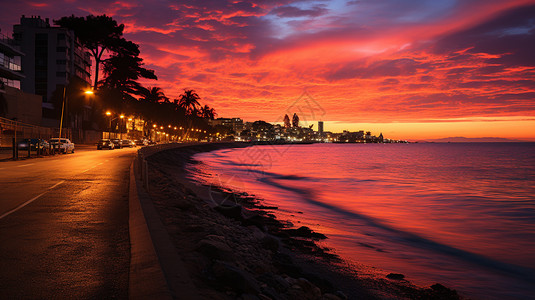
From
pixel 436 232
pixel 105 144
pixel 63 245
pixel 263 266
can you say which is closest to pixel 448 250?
pixel 436 232

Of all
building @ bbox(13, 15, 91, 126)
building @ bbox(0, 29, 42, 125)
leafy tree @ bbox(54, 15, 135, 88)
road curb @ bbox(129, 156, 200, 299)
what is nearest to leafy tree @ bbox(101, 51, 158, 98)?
leafy tree @ bbox(54, 15, 135, 88)

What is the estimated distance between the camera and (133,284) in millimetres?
4289

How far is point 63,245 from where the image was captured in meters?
6.20

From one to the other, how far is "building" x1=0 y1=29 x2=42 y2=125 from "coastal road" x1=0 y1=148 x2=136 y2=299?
5156 cm

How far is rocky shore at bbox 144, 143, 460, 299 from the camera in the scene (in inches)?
Answer: 198

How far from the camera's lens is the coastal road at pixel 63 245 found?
4.43 meters

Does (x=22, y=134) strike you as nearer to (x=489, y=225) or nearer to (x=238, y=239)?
(x=238, y=239)

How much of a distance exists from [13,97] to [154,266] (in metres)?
64.0

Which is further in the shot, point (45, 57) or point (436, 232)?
point (45, 57)

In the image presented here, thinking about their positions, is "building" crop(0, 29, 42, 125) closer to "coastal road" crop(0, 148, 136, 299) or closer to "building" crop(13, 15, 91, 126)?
"building" crop(13, 15, 91, 126)

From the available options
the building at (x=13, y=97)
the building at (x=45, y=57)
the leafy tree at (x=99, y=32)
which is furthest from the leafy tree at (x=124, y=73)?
the building at (x=45, y=57)

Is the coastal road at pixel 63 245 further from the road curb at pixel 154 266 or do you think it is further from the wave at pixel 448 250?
the wave at pixel 448 250

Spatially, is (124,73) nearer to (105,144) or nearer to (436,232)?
(105,144)

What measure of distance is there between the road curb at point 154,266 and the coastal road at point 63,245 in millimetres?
188
